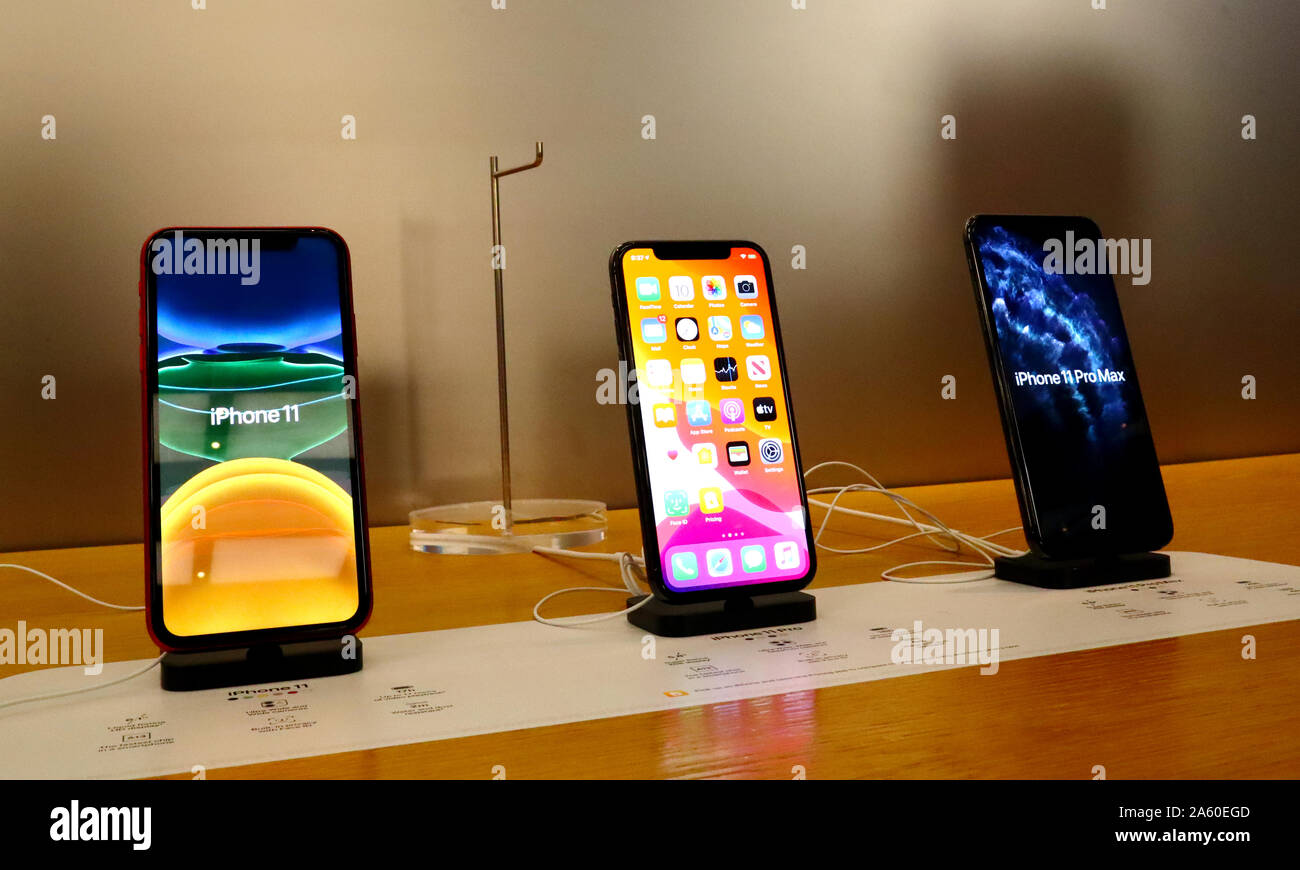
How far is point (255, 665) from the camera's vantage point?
508mm

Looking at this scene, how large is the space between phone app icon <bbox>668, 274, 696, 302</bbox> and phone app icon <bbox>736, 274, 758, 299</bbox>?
34 millimetres

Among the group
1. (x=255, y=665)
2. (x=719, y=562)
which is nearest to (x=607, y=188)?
(x=719, y=562)

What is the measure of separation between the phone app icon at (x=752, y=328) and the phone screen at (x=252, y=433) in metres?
0.24

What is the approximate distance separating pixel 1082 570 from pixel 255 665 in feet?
1.67

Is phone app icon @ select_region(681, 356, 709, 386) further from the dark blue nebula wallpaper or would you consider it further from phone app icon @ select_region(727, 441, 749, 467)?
the dark blue nebula wallpaper

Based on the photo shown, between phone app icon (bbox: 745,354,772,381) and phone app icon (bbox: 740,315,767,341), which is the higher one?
phone app icon (bbox: 740,315,767,341)

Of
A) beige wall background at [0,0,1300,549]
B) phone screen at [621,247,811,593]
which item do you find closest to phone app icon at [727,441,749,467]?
phone screen at [621,247,811,593]

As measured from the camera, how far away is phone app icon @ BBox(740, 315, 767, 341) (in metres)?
0.67

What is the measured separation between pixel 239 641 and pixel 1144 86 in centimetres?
129

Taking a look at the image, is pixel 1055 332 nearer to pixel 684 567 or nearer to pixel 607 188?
pixel 684 567
